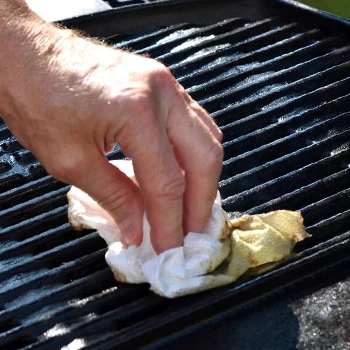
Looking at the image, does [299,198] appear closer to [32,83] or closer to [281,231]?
A: [281,231]

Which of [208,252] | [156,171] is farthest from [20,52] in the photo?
[208,252]

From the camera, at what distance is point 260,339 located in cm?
136

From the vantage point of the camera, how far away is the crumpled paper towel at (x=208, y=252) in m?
1.43

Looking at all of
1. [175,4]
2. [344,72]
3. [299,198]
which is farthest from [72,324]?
[175,4]

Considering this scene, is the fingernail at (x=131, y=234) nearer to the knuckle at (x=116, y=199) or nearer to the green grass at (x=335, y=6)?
the knuckle at (x=116, y=199)

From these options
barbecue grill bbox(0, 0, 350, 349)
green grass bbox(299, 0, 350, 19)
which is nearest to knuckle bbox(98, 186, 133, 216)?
barbecue grill bbox(0, 0, 350, 349)

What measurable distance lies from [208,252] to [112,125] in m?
0.33

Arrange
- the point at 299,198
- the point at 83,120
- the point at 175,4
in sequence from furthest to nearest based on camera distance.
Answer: the point at 175,4
the point at 299,198
the point at 83,120

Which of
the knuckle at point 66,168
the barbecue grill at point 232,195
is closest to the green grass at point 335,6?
the barbecue grill at point 232,195

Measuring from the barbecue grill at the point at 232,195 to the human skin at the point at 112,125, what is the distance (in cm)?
17

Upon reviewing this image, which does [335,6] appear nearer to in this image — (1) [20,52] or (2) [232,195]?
(2) [232,195]

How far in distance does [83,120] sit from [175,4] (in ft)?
3.85

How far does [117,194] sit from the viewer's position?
1385 millimetres

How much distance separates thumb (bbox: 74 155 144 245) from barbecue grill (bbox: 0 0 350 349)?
12cm
